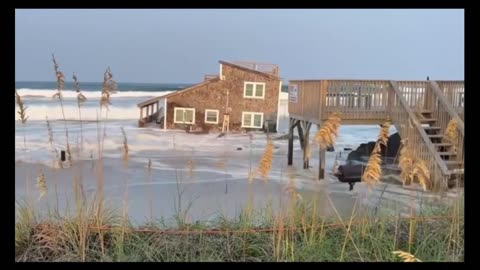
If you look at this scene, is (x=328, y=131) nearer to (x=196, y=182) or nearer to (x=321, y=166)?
(x=196, y=182)

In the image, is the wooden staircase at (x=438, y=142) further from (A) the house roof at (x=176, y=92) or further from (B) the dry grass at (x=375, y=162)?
(A) the house roof at (x=176, y=92)

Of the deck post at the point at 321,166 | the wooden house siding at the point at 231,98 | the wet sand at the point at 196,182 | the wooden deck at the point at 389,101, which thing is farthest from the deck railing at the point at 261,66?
the deck post at the point at 321,166

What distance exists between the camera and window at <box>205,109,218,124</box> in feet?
41.6

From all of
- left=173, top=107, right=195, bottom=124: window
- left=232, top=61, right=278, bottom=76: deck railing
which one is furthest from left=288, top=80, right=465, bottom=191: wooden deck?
left=173, top=107, right=195, bottom=124: window

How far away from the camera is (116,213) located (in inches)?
123

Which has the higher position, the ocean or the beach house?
the beach house

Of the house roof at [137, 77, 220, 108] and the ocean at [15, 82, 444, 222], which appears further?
the house roof at [137, 77, 220, 108]

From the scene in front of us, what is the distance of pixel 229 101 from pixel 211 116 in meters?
0.74

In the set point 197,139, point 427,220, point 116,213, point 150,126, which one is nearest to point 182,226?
point 116,213

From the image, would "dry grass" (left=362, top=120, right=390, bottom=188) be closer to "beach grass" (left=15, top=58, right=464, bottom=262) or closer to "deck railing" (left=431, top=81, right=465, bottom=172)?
"beach grass" (left=15, top=58, right=464, bottom=262)

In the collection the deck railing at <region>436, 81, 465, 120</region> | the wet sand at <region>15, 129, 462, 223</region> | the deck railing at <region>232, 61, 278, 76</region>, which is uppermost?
the deck railing at <region>232, 61, 278, 76</region>
